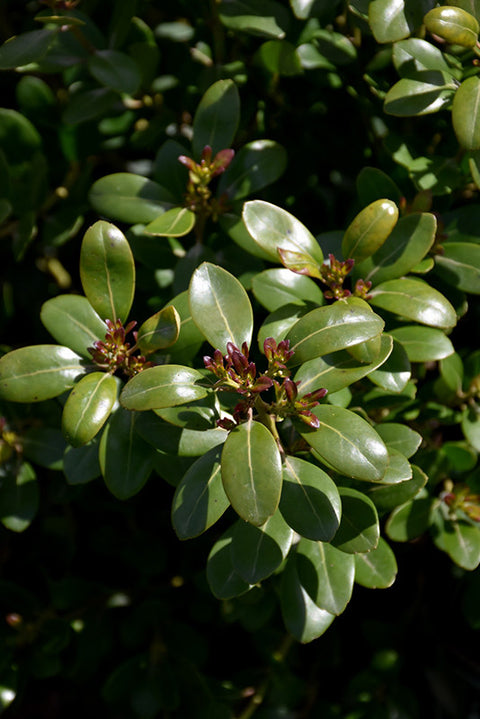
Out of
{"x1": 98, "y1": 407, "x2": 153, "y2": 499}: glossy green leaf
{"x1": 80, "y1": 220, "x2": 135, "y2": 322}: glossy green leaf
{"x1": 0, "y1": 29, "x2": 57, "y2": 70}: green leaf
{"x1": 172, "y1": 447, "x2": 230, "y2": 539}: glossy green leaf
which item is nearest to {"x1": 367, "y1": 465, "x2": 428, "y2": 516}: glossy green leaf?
{"x1": 172, "y1": 447, "x2": 230, "y2": 539}: glossy green leaf

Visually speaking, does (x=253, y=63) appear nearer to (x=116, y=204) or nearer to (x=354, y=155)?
(x=354, y=155)

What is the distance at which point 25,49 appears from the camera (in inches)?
56.7

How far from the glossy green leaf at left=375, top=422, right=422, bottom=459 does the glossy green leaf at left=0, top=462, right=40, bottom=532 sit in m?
0.82

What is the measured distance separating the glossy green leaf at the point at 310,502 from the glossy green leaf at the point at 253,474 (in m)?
0.13

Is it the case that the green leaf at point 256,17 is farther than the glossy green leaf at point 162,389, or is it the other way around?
the green leaf at point 256,17

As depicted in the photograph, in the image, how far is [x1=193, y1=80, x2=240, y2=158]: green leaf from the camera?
58.5 inches

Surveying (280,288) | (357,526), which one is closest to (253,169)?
(280,288)

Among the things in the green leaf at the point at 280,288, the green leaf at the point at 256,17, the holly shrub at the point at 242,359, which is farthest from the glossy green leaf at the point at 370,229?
the green leaf at the point at 256,17

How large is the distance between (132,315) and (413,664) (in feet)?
Result: 4.52

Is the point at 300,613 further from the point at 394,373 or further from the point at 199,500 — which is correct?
the point at 394,373

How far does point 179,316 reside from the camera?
1272 millimetres

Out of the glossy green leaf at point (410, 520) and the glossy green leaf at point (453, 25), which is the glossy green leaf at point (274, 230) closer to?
the glossy green leaf at point (453, 25)

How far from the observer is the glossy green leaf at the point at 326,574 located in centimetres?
126

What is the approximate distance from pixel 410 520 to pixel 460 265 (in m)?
0.58
